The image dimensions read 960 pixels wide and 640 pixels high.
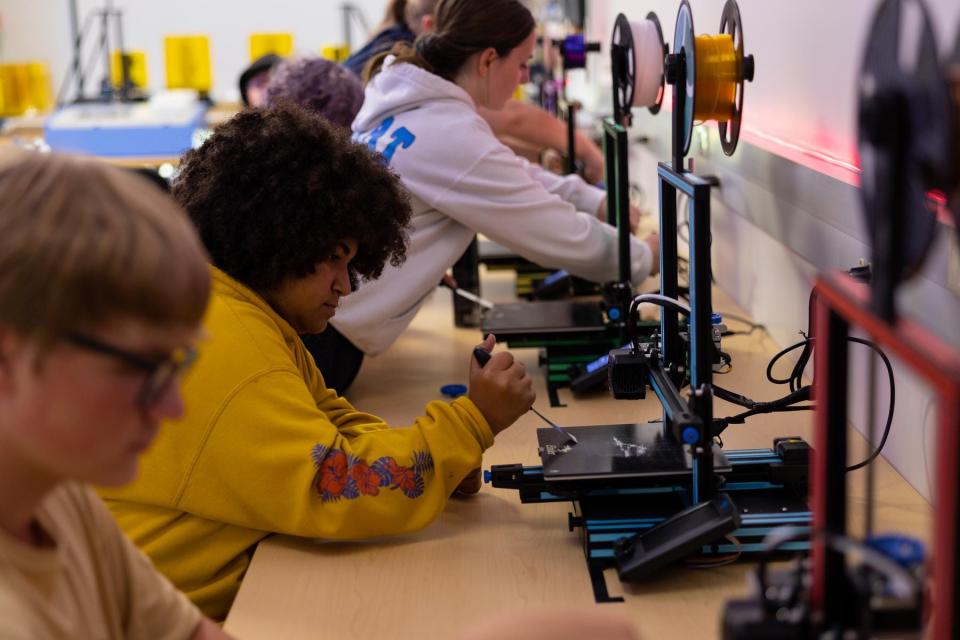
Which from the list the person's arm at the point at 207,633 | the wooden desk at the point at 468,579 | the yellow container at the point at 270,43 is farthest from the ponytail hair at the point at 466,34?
the yellow container at the point at 270,43

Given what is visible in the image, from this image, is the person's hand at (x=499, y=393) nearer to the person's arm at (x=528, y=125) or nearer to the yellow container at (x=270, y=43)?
the person's arm at (x=528, y=125)

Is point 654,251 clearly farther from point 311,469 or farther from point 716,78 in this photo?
point 311,469

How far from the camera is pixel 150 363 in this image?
0.77 meters

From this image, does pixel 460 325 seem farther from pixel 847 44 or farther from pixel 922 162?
pixel 922 162

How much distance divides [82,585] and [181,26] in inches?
267

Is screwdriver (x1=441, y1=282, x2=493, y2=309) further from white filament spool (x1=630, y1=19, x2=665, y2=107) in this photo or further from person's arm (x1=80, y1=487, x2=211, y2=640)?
person's arm (x1=80, y1=487, x2=211, y2=640)

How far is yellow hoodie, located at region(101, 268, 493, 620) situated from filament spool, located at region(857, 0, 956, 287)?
2.23 feet

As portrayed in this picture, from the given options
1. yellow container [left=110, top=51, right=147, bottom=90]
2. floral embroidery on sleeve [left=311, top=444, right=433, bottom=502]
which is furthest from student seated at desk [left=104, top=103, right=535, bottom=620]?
yellow container [left=110, top=51, right=147, bottom=90]

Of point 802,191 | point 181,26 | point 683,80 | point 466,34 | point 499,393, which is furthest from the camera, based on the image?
point 181,26

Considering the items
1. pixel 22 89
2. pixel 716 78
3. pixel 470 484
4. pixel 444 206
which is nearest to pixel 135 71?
pixel 22 89

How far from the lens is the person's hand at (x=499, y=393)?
4.69 ft

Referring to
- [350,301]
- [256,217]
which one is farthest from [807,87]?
[256,217]

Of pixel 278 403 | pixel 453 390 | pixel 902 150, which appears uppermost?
pixel 902 150

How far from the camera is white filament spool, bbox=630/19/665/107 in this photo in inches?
80.2
